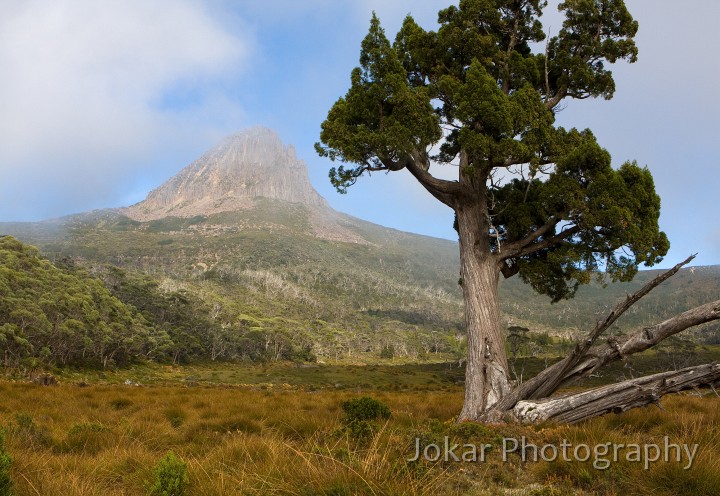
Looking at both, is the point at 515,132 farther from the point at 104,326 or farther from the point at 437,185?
the point at 104,326

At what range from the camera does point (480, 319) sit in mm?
9891

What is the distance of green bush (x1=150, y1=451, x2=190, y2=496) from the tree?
21.7 ft

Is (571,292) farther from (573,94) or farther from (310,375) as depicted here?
(310,375)

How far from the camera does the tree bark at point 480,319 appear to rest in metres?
9.18

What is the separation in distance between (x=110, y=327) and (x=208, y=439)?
70825mm

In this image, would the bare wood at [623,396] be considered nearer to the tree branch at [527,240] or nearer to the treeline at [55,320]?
the tree branch at [527,240]

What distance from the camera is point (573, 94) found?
1237cm

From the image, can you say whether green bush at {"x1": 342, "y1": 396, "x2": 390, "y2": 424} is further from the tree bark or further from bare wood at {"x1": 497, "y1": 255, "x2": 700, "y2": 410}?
bare wood at {"x1": 497, "y1": 255, "x2": 700, "y2": 410}

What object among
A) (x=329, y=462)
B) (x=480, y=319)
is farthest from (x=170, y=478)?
(x=480, y=319)

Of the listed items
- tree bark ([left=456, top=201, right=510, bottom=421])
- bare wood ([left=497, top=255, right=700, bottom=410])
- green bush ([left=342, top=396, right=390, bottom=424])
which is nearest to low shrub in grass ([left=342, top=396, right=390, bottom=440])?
green bush ([left=342, top=396, right=390, bottom=424])

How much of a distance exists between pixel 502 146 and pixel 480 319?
409 cm

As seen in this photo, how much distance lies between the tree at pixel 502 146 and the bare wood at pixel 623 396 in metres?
1.01

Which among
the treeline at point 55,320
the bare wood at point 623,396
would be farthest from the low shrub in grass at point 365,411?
the treeline at point 55,320

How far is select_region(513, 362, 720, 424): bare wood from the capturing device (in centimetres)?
639
